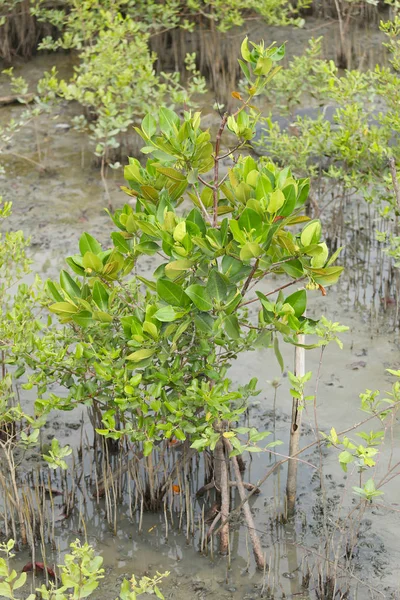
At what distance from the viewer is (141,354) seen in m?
2.85

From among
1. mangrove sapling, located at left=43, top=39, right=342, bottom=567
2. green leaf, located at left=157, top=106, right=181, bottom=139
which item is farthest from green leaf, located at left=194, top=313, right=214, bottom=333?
green leaf, located at left=157, top=106, right=181, bottom=139

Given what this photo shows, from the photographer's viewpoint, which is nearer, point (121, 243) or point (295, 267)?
point (295, 267)

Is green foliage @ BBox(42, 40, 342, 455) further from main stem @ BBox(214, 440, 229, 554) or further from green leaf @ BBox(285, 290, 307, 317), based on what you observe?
main stem @ BBox(214, 440, 229, 554)

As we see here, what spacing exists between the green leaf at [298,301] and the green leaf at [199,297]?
0.28 meters

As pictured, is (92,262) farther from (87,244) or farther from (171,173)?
(171,173)

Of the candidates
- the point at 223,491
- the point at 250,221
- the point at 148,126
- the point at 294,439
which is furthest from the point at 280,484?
the point at 148,126

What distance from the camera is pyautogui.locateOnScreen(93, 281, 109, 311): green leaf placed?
115 inches

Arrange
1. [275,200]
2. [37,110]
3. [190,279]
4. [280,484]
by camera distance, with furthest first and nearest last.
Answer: [37,110], [280,484], [190,279], [275,200]

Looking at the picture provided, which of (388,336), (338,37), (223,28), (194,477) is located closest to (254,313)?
(388,336)

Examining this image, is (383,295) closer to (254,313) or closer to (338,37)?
(254,313)

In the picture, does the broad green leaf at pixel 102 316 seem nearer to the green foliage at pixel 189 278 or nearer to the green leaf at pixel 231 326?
the green foliage at pixel 189 278

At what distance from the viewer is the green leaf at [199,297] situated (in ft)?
8.88

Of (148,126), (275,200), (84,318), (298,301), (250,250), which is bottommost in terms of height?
(84,318)

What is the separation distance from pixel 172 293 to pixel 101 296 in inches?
12.2
